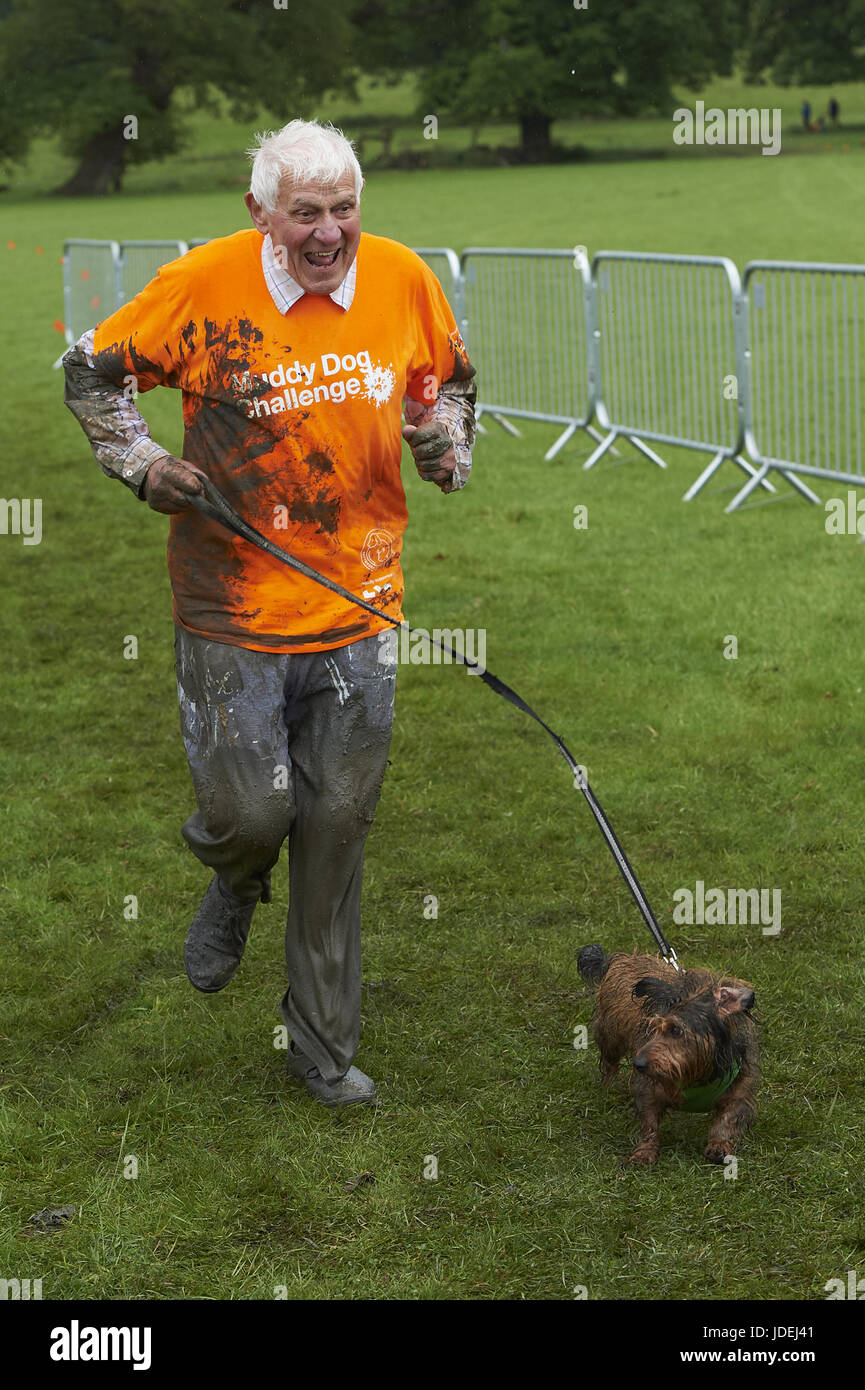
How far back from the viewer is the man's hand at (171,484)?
3.91 meters

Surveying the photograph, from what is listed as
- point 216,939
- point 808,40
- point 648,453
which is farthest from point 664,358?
point 808,40

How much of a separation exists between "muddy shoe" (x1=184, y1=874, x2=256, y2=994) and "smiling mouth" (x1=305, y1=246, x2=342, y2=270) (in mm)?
1776

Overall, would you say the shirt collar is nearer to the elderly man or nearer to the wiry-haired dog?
the elderly man

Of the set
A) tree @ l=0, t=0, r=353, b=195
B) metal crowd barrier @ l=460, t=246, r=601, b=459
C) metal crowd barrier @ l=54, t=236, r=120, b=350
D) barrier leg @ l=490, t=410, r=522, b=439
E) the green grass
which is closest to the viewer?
metal crowd barrier @ l=460, t=246, r=601, b=459

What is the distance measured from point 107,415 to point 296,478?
54cm

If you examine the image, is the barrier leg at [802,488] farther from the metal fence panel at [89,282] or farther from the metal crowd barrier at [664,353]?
the metal fence panel at [89,282]

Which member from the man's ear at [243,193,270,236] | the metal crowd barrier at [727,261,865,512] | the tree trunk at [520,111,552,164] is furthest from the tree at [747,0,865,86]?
the man's ear at [243,193,270,236]

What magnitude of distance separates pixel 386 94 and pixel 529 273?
3196 inches

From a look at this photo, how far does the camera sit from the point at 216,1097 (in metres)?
4.54

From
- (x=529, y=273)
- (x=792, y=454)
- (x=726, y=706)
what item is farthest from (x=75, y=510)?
(x=726, y=706)

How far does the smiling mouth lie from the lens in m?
3.80

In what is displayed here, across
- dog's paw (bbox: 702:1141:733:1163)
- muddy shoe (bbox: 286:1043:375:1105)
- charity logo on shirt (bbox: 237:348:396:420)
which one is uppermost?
charity logo on shirt (bbox: 237:348:396:420)

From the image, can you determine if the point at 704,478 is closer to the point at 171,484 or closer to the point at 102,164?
the point at 171,484

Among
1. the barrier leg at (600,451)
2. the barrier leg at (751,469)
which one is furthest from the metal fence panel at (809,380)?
the barrier leg at (600,451)
